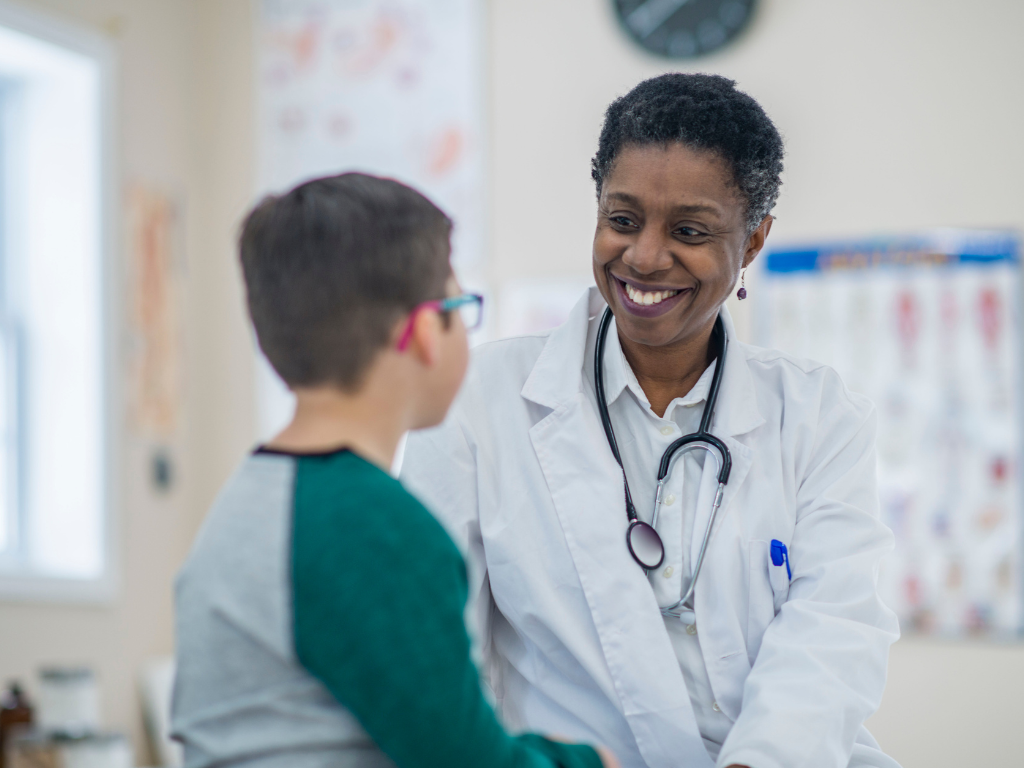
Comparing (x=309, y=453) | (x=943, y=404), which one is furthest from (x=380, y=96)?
(x=309, y=453)

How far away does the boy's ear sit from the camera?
880mm

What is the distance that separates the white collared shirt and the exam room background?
149 centimetres

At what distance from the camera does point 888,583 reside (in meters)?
3.05

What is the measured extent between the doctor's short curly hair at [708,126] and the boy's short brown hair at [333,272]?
61 centimetres

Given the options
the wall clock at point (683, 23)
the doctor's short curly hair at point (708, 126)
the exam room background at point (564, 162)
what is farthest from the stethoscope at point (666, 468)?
the wall clock at point (683, 23)

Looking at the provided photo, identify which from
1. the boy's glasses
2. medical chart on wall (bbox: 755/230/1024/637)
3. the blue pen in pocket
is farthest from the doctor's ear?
medical chart on wall (bbox: 755/230/1024/637)

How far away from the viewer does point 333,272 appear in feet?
2.79

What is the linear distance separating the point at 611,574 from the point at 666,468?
176 millimetres

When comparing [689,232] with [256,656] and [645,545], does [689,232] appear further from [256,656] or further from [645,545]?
[256,656]

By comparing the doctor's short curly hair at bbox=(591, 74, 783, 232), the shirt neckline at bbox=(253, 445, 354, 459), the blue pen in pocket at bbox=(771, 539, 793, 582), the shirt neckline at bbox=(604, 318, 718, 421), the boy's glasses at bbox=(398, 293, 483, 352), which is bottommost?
the blue pen in pocket at bbox=(771, 539, 793, 582)

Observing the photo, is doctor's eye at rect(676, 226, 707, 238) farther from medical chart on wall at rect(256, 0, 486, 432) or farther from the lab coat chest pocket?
medical chart on wall at rect(256, 0, 486, 432)

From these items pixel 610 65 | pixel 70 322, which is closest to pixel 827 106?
pixel 610 65

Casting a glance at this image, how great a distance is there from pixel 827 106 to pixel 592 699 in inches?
96.9

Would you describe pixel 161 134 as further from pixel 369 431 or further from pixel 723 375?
pixel 369 431
